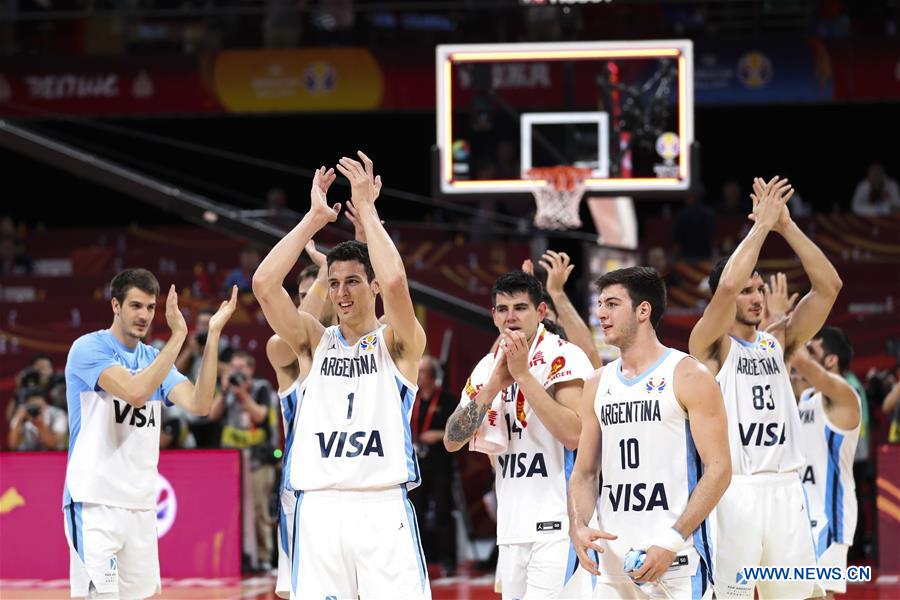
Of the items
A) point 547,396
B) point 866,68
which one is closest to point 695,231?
point 866,68

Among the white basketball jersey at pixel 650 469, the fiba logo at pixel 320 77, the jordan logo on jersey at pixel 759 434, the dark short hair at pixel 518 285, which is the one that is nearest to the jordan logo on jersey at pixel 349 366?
the dark short hair at pixel 518 285

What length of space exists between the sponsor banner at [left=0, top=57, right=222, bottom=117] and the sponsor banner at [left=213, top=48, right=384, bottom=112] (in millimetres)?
557

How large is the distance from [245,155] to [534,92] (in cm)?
741

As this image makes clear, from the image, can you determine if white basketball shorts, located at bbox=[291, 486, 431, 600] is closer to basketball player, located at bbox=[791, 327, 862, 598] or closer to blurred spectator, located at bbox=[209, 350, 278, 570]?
basketball player, located at bbox=[791, 327, 862, 598]

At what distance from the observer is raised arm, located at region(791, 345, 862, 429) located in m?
8.28

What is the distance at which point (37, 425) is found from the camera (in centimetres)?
1316

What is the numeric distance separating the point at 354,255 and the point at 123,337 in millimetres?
2166

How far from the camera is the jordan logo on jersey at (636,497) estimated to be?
18.1 ft

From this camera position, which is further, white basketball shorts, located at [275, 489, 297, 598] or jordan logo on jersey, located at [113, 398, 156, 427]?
white basketball shorts, located at [275, 489, 297, 598]

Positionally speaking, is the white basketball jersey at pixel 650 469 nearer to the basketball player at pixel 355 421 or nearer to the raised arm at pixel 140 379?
the basketball player at pixel 355 421

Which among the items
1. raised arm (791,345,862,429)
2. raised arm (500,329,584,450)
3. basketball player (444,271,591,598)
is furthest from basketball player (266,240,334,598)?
raised arm (791,345,862,429)

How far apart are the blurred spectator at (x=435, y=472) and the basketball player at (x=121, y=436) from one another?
220 inches

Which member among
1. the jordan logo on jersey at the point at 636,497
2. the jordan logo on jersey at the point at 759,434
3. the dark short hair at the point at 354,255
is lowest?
the jordan logo on jersey at the point at 636,497

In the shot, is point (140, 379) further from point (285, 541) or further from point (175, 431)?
A: point (175, 431)
